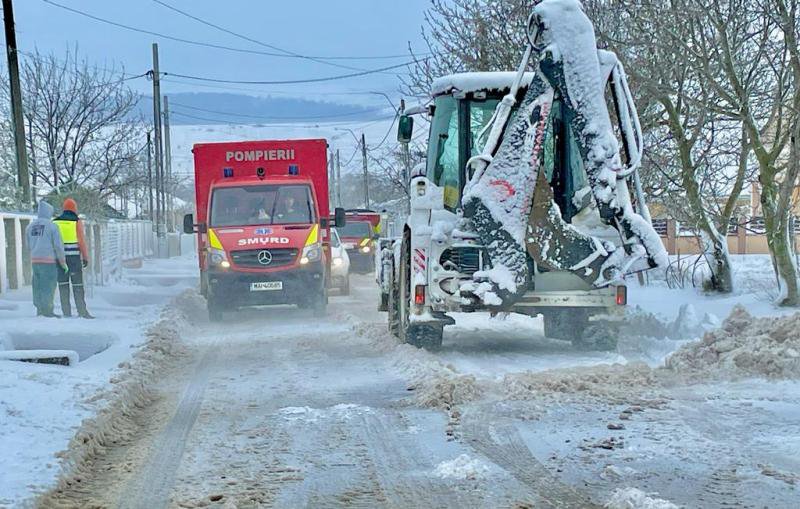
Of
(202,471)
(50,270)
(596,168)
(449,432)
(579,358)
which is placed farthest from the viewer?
(50,270)

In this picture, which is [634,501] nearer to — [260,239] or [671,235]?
[260,239]

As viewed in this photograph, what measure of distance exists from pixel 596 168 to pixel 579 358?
83.6 inches

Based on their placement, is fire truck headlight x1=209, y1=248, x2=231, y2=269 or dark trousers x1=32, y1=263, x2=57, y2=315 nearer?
dark trousers x1=32, y1=263, x2=57, y2=315

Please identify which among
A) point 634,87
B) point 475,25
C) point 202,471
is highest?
point 475,25

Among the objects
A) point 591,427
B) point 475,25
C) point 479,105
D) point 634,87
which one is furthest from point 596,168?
point 475,25

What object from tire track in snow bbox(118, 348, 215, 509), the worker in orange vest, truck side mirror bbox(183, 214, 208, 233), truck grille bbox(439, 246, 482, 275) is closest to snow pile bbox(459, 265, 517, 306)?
truck grille bbox(439, 246, 482, 275)

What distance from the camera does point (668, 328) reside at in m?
11.8

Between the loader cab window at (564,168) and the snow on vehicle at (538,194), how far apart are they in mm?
11

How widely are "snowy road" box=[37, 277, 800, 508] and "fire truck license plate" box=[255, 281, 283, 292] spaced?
5.57 m

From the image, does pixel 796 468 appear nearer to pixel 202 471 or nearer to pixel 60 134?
pixel 202 471

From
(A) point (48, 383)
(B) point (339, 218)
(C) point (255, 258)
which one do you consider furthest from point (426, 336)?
(B) point (339, 218)

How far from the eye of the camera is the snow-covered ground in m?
5.44

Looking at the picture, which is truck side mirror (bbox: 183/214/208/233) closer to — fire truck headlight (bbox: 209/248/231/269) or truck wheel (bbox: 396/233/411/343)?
fire truck headlight (bbox: 209/248/231/269)

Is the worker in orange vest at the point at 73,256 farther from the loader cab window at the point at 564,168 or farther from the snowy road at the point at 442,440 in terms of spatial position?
the loader cab window at the point at 564,168
